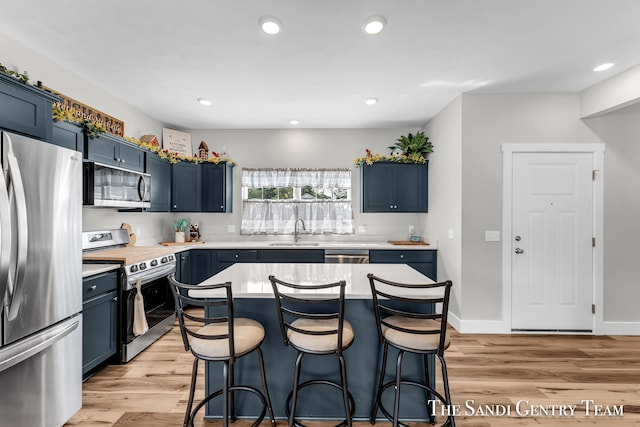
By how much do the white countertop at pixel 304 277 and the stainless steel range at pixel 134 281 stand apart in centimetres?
101

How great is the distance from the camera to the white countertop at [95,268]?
7.58 ft

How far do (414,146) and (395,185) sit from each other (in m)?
0.62

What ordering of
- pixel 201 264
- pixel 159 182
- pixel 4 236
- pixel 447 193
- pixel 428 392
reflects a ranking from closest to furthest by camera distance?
pixel 4 236
pixel 428 392
pixel 447 193
pixel 159 182
pixel 201 264

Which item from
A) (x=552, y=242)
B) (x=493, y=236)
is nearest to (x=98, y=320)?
(x=493, y=236)

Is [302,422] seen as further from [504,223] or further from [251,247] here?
[504,223]

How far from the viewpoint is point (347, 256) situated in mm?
4152

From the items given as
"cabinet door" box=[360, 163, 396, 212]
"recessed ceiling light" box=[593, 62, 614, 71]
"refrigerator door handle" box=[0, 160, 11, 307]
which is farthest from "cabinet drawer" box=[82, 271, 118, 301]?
"recessed ceiling light" box=[593, 62, 614, 71]

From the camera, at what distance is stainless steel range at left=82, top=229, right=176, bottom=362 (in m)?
2.66

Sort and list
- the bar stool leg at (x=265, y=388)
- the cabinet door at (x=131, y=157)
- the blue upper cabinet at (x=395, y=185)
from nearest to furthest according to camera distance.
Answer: the bar stool leg at (x=265, y=388), the cabinet door at (x=131, y=157), the blue upper cabinet at (x=395, y=185)

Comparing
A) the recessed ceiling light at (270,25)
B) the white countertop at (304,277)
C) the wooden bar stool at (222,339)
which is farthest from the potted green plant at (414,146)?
the wooden bar stool at (222,339)

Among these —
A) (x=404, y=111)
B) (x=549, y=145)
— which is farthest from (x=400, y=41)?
(x=549, y=145)

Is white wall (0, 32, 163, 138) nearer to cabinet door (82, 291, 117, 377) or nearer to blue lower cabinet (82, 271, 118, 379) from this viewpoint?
blue lower cabinet (82, 271, 118, 379)

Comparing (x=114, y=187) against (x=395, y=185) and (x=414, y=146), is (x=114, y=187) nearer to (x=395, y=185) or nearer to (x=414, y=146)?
(x=395, y=185)

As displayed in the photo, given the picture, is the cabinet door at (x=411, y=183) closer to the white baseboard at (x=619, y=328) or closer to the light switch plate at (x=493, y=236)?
the light switch plate at (x=493, y=236)
